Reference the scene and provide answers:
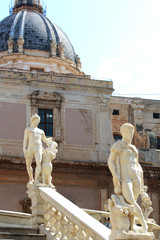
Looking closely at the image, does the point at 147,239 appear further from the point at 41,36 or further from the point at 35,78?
the point at 41,36

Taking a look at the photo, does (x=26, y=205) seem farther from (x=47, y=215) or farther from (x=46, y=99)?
(x=47, y=215)

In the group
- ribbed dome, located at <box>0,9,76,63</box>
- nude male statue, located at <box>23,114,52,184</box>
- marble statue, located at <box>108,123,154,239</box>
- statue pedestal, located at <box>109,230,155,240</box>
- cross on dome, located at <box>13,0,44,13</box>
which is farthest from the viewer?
cross on dome, located at <box>13,0,44,13</box>

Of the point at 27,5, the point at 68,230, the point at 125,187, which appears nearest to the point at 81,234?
the point at 68,230

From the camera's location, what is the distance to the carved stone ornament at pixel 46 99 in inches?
1121

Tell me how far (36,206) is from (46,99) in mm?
16624

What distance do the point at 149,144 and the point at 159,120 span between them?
141 inches

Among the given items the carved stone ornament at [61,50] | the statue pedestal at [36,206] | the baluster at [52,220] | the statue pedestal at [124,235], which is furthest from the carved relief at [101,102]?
the statue pedestal at [124,235]

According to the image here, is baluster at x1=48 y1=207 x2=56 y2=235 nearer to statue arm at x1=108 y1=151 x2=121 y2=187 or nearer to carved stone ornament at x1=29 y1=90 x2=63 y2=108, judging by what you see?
statue arm at x1=108 y1=151 x2=121 y2=187

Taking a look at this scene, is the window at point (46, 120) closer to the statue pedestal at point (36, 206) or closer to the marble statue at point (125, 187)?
the statue pedestal at point (36, 206)

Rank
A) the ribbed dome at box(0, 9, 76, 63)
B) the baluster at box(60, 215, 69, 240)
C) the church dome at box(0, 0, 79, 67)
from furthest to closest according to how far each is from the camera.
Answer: the ribbed dome at box(0, 9, 76, 63) < the church dome at box(0, 0, 79, 67) < the baluster at box(60, 215, 69, 240)

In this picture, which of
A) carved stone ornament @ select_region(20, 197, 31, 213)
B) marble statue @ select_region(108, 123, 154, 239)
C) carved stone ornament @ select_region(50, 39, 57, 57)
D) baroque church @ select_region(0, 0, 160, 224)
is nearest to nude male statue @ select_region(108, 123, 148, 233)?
marble statue @ select_region(108, 123, 154, 239)

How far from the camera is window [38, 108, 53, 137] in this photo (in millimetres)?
28472

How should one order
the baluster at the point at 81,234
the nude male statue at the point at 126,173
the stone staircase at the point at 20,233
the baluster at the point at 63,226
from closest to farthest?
the nude male statue at the point at 126,173, the baluster at the point at 81,234, the baluster at the point at 63,226, the stone staircase at the point at 20,233

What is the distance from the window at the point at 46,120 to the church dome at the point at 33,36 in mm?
10251
